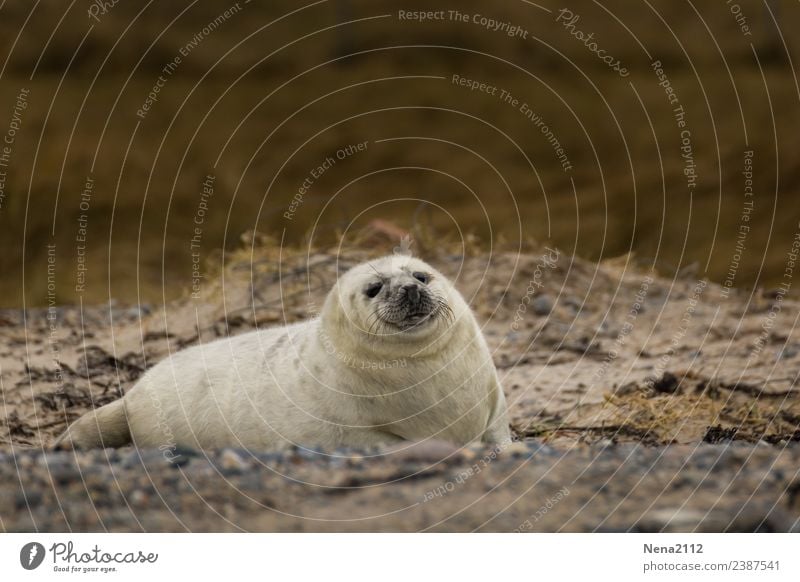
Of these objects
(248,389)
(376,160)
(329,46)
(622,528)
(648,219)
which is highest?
(329,46)

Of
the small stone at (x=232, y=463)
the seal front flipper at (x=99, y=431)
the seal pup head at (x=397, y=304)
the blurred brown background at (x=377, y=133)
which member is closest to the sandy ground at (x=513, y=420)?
the small stone at (x=232, y=463)

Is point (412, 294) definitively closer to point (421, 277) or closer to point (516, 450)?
point (421, 277)

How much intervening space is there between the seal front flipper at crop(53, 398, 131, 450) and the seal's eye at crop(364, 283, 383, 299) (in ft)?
7.06

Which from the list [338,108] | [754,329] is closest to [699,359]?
[754,329]

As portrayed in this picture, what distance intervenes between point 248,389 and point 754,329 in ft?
17.3

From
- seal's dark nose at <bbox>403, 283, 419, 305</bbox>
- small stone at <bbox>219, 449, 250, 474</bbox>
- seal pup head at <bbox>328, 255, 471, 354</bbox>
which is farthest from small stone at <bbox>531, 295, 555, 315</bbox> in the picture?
small stone at <bbox>219, 449, 250, 474</bbox>

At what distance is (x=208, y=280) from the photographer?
1130 centimetres

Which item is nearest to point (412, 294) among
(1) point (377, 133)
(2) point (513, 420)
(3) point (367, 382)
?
(3) point (367, 382)

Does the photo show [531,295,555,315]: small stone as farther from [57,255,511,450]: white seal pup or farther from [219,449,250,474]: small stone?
[219,449,250,474]: small stone

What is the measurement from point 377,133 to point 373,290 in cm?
717

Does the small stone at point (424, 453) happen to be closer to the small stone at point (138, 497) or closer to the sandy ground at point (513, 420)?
the sandy ground at point (513, 420)

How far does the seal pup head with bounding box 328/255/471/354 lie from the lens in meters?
6.21

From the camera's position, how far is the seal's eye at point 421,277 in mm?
6438

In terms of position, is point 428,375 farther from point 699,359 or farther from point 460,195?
point 460,195
